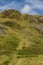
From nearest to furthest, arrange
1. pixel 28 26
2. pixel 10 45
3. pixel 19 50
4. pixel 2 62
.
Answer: pixel 2 62
pixel 19 50
pixel 10 45
pixel 28 26

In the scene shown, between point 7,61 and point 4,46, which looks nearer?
point 7,61

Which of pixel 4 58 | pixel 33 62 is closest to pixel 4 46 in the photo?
pixel 4 58

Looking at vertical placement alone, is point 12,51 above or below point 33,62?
above

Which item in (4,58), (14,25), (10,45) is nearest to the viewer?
(4,58)

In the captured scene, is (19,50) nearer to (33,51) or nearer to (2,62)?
(33,51)

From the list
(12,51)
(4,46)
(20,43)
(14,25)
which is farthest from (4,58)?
(14,25)

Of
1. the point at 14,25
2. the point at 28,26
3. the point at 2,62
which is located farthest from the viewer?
the point at 28,26

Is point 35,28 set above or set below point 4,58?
above

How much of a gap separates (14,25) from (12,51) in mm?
77589

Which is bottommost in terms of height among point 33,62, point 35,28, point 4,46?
point 33,62

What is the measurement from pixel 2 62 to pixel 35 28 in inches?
4511

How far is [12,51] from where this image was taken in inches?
4237

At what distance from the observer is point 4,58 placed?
3706 inches

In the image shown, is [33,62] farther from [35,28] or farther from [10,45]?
[35,28]
